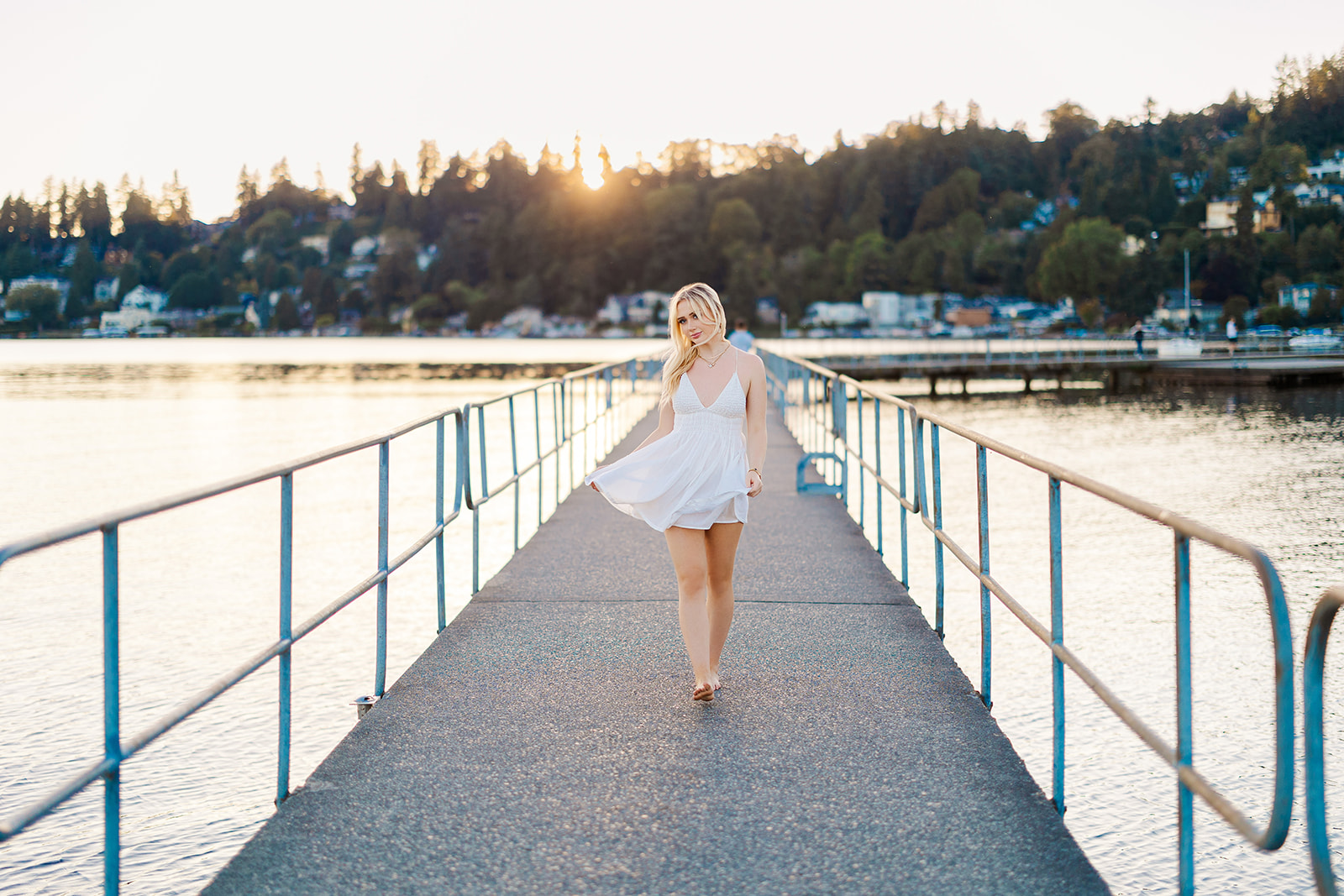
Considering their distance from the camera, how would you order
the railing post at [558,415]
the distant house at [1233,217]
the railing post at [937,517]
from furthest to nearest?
the distant house at [1233,217] → the railing post at [558,415] → the railing post at [937,517]

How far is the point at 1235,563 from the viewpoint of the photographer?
15047mm

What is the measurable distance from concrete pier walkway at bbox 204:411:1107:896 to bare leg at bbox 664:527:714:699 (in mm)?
310

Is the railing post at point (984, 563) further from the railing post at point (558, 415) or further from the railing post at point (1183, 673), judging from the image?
the railing post at point (558, 415)

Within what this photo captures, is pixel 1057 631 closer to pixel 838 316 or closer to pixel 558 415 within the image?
pixel 558 415

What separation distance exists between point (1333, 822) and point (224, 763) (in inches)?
290

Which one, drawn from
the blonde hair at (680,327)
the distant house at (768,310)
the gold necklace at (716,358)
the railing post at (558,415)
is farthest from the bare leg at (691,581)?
the distant house at (768,310)

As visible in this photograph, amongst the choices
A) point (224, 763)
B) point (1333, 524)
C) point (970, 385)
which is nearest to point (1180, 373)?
A: point (970, 385)

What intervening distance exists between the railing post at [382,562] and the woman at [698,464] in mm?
881

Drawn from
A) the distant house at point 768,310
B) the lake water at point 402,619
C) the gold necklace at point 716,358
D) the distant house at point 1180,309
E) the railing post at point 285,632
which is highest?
the distant house at point 768,310

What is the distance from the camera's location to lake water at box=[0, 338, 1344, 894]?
7.32 m

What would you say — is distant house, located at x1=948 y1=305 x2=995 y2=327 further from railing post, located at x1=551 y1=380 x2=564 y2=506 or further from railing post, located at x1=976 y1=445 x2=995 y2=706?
railing post, located at x1=976 y1=445 x2=995 y2=706

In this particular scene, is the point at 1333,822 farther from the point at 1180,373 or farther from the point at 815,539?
the point at 1180,373

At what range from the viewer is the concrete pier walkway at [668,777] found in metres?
3.22

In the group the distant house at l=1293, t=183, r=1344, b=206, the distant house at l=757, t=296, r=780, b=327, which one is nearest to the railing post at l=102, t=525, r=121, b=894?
the distant house at l=757, t=296, r=780, b=327
